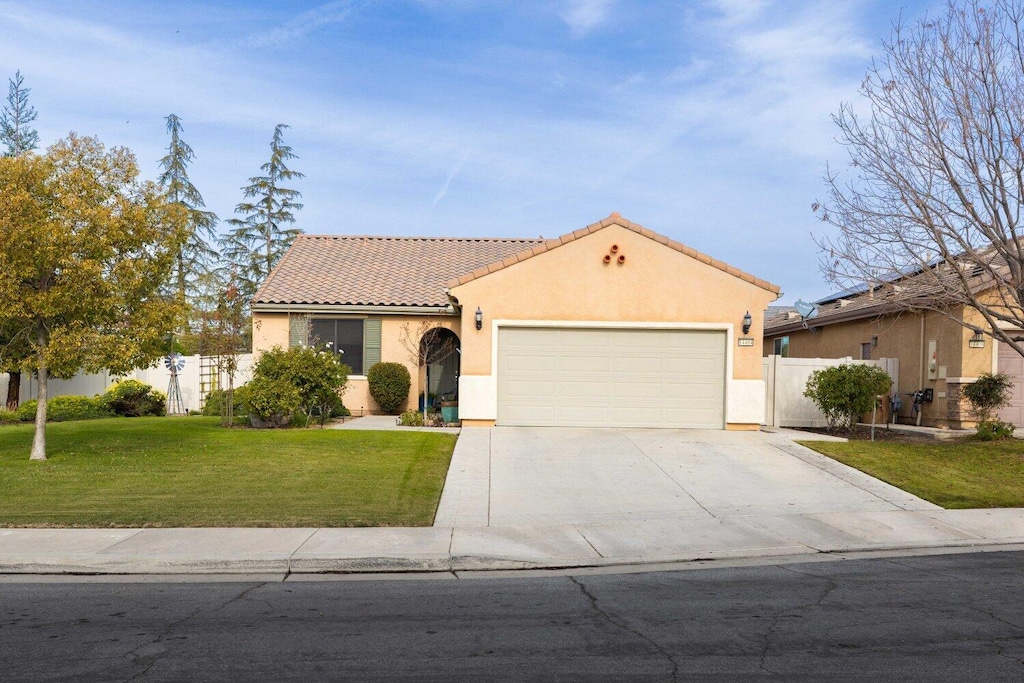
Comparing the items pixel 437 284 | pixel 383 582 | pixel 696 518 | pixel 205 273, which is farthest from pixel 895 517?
pixel 205 273

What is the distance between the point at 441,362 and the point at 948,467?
1201 centimetres

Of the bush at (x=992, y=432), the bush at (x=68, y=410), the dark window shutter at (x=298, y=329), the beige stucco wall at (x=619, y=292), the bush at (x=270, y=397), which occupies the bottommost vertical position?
the bush at (x=68, y=410)

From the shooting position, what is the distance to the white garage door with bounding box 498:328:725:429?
720 inches

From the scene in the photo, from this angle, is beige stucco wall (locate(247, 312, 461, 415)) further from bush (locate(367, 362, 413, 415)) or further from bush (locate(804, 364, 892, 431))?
A: bush (locate(804, 364, 892, 431))

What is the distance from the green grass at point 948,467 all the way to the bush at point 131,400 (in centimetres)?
1743

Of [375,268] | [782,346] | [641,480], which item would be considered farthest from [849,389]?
[375,268]

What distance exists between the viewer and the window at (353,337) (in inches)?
859

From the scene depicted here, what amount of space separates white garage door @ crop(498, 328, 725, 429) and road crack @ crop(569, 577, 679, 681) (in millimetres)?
10154

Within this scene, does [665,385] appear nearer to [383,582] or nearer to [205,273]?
[383,582]

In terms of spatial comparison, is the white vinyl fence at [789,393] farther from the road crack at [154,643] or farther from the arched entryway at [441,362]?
the road crack at [154,643]

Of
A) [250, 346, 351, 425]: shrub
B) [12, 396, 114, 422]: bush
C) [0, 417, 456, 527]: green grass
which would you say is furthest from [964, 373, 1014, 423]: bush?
[12, 396, 114, 422]: bush

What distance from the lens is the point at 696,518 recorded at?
36.1ft

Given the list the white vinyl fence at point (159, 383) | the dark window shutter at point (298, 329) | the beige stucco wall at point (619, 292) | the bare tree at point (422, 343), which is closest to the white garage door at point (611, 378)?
the beige stucco wall at point (619, 292)

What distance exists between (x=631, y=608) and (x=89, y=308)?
33.6 ft
